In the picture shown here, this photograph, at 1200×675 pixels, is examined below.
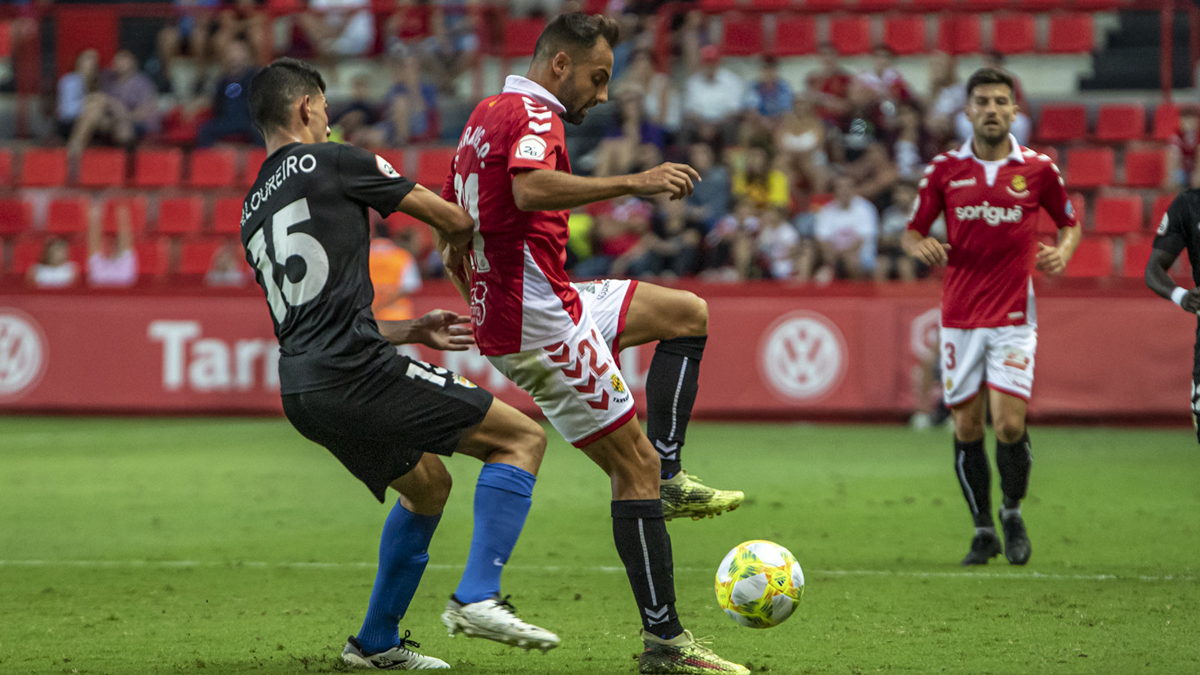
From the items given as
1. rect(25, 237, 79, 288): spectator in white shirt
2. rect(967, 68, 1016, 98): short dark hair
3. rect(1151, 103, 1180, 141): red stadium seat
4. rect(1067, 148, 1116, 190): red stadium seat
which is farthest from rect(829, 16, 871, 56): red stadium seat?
rect(967, 68, 1016, 98): short dark hair

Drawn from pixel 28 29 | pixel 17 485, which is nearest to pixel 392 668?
pixel 17 485

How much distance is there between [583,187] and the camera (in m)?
4.32

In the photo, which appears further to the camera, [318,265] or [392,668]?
[392,668]

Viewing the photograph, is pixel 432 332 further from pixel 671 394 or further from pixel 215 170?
pixel 215 170

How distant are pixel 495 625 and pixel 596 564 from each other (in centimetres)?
280

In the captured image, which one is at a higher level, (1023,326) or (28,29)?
(28,29)

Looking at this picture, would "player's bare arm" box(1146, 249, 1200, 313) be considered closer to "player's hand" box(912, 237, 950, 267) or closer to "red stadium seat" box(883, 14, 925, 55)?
"player's hand" box(912, 237, 950, 267)

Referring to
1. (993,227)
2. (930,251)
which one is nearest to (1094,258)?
(993,227)

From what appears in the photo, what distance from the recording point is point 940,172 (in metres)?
7.36

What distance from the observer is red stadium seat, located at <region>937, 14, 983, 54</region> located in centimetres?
1822

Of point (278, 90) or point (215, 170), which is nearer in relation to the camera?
point (278, 90)

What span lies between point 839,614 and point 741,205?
9927 mm

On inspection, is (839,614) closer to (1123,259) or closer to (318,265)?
(318,265)

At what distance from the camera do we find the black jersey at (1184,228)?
6.36 m
